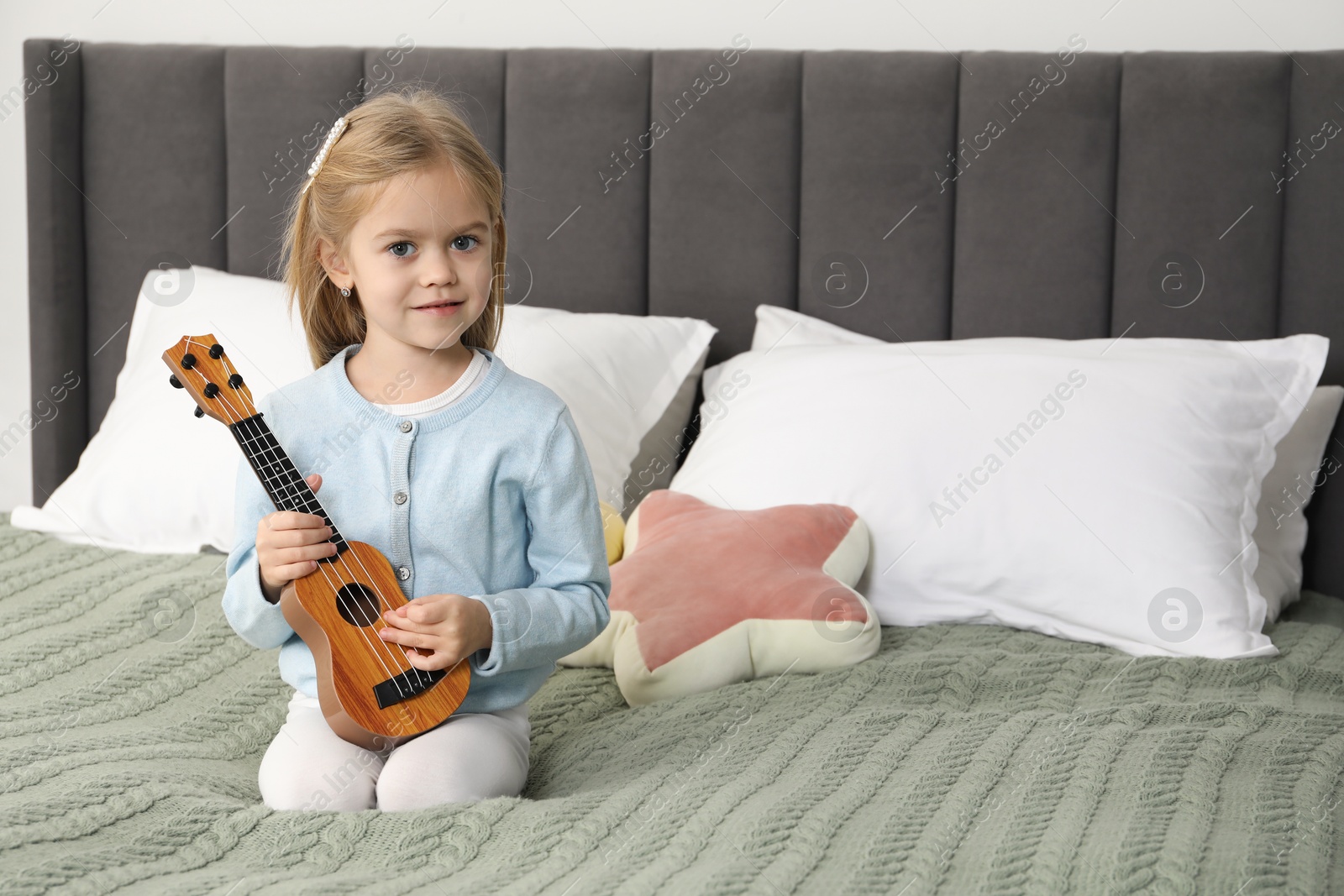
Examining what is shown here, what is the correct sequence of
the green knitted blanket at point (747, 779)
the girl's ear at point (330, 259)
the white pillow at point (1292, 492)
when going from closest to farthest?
the green knitted blanket at point (747, 779) → the girl's ear at point (330, 259) → the white pillow at point (1292, 492)

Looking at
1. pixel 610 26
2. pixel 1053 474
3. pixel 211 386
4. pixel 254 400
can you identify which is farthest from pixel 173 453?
pixel 1053 474

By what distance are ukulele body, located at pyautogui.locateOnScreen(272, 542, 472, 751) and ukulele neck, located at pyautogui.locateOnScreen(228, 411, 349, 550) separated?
0.09 ft

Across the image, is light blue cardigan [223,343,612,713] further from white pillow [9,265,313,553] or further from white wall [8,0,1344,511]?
white wall [8,0,1344,511]

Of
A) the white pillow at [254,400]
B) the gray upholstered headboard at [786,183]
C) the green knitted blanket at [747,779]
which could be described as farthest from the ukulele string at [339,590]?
the gray upholstered headboard at [786,183]

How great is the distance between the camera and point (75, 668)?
118 cm

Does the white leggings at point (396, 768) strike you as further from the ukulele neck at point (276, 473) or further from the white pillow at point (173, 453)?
the white pillow at point (173, 453)

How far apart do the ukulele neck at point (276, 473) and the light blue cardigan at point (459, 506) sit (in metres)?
0.05

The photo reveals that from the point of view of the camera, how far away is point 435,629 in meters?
0.89

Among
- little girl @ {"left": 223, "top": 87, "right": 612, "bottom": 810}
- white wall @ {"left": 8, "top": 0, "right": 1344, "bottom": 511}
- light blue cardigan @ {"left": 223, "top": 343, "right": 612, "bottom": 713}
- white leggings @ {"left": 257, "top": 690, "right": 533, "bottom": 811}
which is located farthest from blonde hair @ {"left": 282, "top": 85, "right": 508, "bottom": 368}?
white wall @ {"left": 8, "top": 0, "right": 1344, "bottom": 511}

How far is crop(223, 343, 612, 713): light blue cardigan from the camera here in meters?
0.99

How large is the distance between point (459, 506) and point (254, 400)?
2.17 ft

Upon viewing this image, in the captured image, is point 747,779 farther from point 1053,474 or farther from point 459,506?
point 1053,474

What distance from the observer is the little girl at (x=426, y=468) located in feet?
3.10

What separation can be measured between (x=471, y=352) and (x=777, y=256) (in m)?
0.92
